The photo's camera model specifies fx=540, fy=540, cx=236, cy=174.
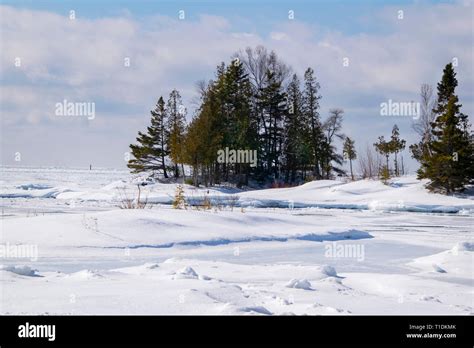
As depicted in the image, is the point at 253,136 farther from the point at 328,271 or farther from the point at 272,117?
the point at 328,271

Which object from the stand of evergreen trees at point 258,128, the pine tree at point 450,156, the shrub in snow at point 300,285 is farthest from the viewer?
the stand of evergreen trees at point 258,128

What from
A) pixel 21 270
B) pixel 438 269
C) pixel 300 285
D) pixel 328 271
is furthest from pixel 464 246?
pixel 21 270

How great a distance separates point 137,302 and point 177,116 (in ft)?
153

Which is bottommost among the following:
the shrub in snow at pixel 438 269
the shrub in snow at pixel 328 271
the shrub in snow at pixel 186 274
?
the shrub in snow at pixel 438 269

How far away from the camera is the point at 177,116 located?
169 ft

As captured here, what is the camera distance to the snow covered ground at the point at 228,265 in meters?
5.79

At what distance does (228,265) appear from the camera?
931 cm

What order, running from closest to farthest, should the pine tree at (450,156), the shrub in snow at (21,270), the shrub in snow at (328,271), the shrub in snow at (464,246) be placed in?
the shrub in snow at (21,270) → the shrub in snow at (328,271) → the shrub in snow at (464,246) → the pine tree at (450,156)

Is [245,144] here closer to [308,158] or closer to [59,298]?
[308,158]

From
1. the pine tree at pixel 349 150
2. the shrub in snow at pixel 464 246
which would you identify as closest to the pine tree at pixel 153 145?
the pine tree at pixel 349 150

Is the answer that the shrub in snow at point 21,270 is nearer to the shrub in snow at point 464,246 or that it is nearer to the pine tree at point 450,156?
the shrub in snow at point 464,246

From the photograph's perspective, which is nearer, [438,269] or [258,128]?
[438,269]
